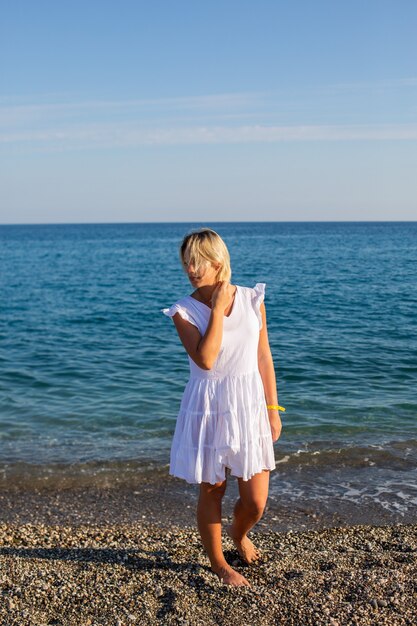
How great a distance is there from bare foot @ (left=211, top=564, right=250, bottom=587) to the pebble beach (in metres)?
0.05

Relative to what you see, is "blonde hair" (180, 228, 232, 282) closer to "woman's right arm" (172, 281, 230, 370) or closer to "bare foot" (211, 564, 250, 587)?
"woman's right arm" (172, 281, 230, 370)

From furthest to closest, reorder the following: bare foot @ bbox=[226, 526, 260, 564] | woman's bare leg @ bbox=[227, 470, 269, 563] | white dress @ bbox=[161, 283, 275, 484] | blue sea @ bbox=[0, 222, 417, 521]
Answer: blue sea @ bbox=[0, 222, 417, 521], bare foot @ bbox=[226, 526, 260, 564], woman's bare leg @ bbox=[227, 470, 269, 563], white dress @ bbox=[161, 283, 275, 484]

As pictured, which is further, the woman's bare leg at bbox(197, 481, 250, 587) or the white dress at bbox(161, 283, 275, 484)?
the woman's bare leg at bbox(197, 481, 250, 587)

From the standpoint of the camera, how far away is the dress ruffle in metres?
4.26

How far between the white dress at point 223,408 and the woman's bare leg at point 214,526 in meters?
0.19

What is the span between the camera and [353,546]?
5.66 metres

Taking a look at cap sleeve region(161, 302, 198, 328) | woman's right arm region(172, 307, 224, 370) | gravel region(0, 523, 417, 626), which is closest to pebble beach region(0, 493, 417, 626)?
gravel region(0, 523, 417, 626)

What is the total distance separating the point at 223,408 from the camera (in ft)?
14.0

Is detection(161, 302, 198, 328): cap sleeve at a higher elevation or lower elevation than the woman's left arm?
higher

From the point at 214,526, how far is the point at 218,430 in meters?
0.75

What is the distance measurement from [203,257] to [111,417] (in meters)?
6.78

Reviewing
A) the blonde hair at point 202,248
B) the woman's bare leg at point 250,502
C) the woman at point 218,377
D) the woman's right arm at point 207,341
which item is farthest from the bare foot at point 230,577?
the blonde hair at point 202,248

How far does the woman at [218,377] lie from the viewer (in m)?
4.14

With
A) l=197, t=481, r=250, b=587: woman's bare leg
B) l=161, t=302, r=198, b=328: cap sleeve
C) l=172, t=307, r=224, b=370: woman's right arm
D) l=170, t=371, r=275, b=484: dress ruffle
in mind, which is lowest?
l=197, t=481, r=250, b=587: woman's bare leg
